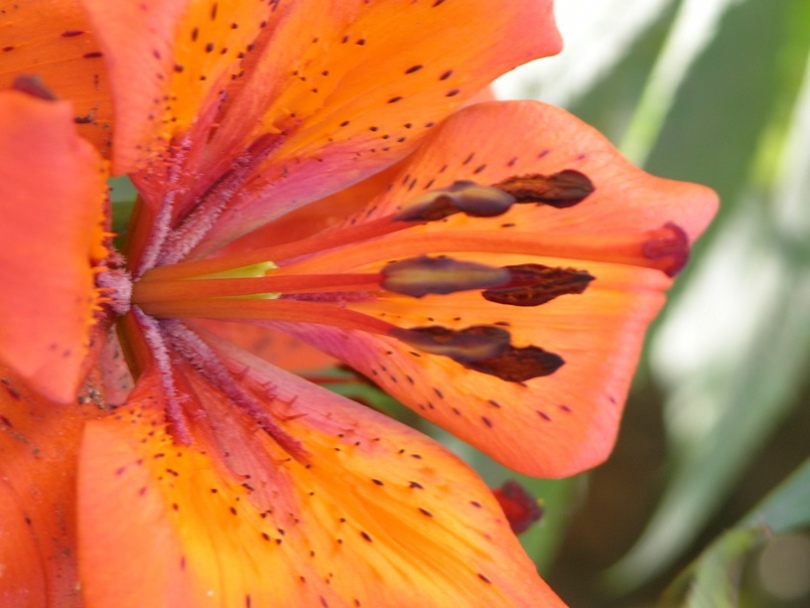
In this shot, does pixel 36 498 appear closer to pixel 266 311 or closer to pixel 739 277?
pixel 266 311

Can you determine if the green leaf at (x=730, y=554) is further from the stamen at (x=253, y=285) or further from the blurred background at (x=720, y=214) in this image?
the stamen at (x=253, y=285)

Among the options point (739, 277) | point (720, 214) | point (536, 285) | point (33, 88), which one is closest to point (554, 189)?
point (536, 285)

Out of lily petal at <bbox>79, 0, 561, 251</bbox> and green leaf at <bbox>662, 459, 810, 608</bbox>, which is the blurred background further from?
lily petal at <bbox>79, 0, 561, 251</bbox>

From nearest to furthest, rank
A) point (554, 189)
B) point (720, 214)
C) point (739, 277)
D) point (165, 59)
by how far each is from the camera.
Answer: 1. point (165, 59)
2. point (554, 189)
3. point (720, 214)
4. point (739, 277)

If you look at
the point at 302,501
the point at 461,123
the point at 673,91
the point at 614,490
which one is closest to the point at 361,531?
the point at 302,501

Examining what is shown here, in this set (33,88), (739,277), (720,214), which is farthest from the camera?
(739,277)

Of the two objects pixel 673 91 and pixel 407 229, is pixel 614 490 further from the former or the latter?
pixel 407 229

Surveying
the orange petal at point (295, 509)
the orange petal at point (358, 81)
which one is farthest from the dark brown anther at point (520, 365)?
the orange petal at point (358, 81)
